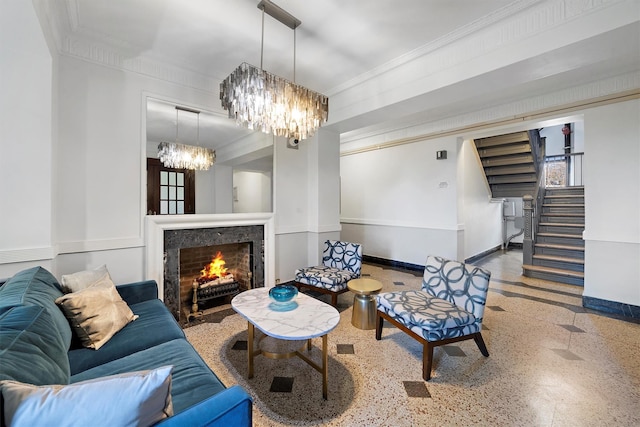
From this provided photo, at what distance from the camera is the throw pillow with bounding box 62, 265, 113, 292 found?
1.75 metres

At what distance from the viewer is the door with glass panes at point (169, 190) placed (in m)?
2.67

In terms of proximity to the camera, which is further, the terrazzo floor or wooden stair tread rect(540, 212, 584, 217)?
wooden stair tread rect(540, 212, 584, 217)

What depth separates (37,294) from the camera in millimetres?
1361

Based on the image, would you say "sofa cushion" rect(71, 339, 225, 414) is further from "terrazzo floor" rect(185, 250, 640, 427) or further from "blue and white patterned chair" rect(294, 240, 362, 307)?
"blue and white patterned chair" rect(294, 240, 362, 307)

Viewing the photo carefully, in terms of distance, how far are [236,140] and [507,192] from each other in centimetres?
620

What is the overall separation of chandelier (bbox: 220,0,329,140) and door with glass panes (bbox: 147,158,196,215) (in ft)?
3.65

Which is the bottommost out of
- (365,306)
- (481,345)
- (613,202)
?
(481,345)

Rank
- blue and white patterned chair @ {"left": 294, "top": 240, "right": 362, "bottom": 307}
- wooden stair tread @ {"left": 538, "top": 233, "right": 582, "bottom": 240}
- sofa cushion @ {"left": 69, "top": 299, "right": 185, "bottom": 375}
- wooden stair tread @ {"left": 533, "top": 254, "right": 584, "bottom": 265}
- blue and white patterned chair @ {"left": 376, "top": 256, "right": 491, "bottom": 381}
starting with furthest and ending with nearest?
wooden stair tread @ {"left": 538, "top": 233, "right": 582, "bottom": 240}, wooden stair tread @ {"left": 533, "top": 254, "right": 584, "bottom": 265}, blue and white patterned chair @ {"left": 294, "top": 240, "right": 362, "bottom": 307}, blue and white patterned chair @ {"left": 376, "top": 256, "right": 491, "bottom": 381}, sofa cushion @ {"left": 69, "top": 299, "right": 185, "bottom": 375}

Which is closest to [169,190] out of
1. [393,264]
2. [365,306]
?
[365,306]

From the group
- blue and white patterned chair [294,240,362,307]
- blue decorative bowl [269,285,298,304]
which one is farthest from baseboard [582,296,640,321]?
blue decorative bowl [269,285,298,304]

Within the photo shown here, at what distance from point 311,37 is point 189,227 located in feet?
7.28

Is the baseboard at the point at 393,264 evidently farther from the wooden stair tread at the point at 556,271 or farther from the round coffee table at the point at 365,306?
the round coffee table at the point at 365,306

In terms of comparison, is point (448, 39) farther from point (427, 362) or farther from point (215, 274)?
point (215, 274)

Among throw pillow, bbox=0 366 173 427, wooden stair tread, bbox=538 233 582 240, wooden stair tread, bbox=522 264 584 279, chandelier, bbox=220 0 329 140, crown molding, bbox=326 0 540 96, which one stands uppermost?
crown molding, bbox=326 0 540 96
